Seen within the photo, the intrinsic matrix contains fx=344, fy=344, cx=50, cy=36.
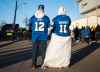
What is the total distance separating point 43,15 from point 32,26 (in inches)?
20.2

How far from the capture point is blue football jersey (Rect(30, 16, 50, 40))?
440 inches

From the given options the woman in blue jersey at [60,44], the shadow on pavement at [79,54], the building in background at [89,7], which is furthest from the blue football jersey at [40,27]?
the building in background at [89,7]

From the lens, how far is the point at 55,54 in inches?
441

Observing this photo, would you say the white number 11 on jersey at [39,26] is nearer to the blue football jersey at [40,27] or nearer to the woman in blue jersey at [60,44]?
the blue football jersey at [40,27]

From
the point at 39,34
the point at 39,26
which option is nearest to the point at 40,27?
the point at 39,26

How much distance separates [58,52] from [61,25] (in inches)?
37.2

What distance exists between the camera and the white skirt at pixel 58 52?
1116 cm

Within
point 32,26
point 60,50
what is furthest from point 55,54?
point 32,26

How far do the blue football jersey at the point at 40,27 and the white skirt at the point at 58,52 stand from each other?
1.16 ft

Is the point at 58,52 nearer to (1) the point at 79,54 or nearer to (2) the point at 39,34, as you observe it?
(2) the point at 39,34

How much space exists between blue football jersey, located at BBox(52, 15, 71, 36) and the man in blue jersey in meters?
0.41

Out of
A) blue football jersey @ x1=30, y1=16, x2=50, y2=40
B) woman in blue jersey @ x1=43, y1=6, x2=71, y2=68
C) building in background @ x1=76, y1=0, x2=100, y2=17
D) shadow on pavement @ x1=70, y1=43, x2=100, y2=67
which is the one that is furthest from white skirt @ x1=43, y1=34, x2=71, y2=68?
building in background @ x1=76, y1=0, x2=100, y2=17

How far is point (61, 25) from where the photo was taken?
11523 mm

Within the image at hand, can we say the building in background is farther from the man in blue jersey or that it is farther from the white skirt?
the man in blue jersey
